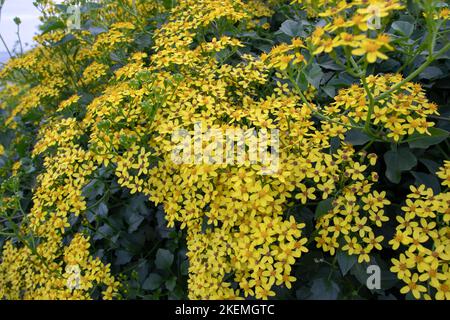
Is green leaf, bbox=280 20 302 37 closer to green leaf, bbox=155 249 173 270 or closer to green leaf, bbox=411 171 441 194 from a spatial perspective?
green leaf, bbox=411 171 441 194

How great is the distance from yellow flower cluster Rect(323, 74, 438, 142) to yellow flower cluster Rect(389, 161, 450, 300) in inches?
6.8

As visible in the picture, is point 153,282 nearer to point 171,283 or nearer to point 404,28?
point 171,283

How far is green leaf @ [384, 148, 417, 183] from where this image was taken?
1224 mm

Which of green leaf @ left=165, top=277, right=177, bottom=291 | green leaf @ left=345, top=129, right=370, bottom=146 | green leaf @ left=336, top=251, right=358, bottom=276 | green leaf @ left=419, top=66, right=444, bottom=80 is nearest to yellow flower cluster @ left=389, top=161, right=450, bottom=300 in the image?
green leaf @ left=336, top=251, right=358, bottom=276

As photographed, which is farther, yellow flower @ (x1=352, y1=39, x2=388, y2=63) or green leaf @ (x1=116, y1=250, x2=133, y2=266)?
green leaf @ (x1=116, y1=250, x2=133, y2=266)

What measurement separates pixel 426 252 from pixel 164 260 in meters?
0.93

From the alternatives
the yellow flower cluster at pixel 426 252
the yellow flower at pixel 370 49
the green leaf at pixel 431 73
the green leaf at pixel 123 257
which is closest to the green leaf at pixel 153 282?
the green leaf at pixel 123 257

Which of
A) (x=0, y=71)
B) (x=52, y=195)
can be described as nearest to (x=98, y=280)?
(x=52, y=195)

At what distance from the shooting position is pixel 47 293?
60.4 inches

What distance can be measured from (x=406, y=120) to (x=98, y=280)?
122 cm

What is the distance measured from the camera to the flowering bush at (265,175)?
112cm

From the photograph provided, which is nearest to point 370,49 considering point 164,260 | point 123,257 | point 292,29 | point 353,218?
Result: point 353,218

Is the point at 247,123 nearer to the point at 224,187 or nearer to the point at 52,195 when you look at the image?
the point at 224,187

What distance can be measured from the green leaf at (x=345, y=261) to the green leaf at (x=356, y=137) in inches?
14.2
